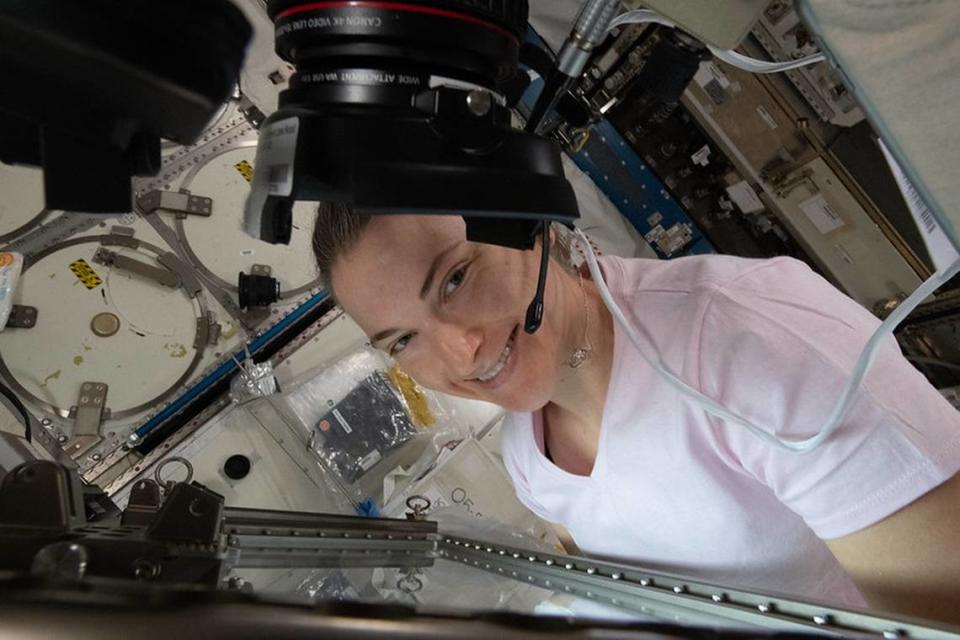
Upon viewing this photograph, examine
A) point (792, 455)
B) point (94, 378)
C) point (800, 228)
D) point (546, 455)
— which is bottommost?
point (94, 378)

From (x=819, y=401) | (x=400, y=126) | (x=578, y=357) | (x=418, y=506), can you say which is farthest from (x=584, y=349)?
(x=418, y=506)

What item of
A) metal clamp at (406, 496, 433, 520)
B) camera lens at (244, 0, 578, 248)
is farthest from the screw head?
metal clamp at (406, 496, 433, 520)

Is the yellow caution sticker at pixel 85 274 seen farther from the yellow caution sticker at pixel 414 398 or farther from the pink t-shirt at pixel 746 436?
the pink t-shirt at pixel 746 436

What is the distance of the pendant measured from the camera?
95 centimetres

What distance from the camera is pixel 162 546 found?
0.48m

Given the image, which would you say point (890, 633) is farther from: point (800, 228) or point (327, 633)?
point (800, 228)

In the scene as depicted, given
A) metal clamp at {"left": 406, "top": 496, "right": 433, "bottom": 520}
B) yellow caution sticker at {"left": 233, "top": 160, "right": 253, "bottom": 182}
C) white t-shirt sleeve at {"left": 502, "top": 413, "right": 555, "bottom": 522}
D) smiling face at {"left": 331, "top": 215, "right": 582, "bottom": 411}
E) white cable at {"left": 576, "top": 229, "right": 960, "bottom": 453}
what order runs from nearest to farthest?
white cable at {"left": 576, "top": 229, "right": 960, "bottom": 453} → smiling face at {"left": 331, "top": 215, "right": 582, "bottom": 411} → white t-shirt sleeve at {"left": 502, "top": 413, "right": 555, "bottom": 522} → metal clamp at {"left": 406, "top": 496, "right": 433, "bottom": 520} → yellow caution sticker at {"left": 233, "top": 160, "right": 253, "bottom": 182}

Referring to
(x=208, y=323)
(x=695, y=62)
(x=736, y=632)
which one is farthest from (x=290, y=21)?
(x=208, y=323)

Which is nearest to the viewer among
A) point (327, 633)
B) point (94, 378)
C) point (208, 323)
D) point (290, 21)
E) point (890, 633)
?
point (327, 633)

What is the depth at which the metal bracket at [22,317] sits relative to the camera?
1.64 meters

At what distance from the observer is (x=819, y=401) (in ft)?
2.15

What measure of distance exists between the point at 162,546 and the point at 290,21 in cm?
43

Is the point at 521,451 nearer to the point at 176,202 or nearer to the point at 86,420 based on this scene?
the point at 86,420

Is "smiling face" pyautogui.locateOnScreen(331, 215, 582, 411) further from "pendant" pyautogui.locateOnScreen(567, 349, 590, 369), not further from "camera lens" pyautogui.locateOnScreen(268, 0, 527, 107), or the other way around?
"camera lens" pyautogui.locateOnScreen(268, 0, 527, 107)
